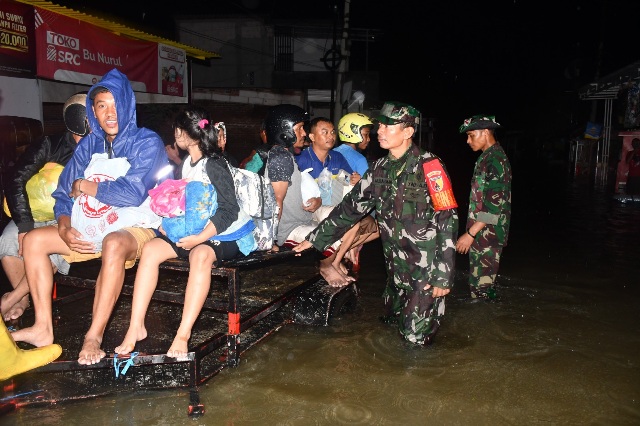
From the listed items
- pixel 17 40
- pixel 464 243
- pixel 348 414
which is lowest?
pixel 348 414

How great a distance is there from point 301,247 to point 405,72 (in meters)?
41.7

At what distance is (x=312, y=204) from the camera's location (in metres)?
5.33

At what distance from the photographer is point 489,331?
503cm

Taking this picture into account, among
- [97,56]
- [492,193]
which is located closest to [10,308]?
[492,193]

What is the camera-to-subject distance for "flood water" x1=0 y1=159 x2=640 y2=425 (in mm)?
3469

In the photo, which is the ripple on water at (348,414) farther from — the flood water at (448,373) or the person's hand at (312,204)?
the person's hand at (312,204)

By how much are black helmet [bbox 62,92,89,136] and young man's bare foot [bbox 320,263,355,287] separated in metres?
2.64

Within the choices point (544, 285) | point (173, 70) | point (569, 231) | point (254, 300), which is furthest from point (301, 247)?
point (173, 70)

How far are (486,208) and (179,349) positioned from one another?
3690 millimetres

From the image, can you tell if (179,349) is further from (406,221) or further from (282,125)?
(282,125)

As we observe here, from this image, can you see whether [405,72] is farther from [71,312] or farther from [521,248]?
[71,312]

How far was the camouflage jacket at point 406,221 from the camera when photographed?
4441mm

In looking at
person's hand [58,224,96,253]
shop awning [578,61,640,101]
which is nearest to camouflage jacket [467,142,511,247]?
person's hand [58,224,96,253]

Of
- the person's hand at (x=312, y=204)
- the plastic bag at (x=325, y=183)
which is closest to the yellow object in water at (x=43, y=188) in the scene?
the person's hand at (x=312, y=204)
